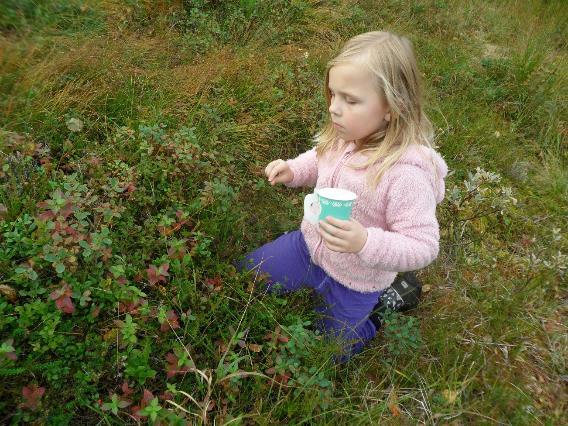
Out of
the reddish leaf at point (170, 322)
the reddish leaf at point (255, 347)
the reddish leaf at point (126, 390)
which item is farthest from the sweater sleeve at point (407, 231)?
the reddish leaf at point (126, 390)

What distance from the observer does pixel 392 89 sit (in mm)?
1998

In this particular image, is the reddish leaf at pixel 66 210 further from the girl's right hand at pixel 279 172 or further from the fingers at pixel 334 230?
the fingers at pixel 334 230

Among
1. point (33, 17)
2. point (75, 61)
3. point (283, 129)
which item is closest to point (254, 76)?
point (283, 129)

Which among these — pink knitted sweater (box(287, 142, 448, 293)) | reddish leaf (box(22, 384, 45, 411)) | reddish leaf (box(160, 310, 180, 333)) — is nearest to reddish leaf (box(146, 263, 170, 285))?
reddish leaf (box(160, 310, 180, 333))

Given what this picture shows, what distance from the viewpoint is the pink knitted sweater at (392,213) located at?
1946 mm

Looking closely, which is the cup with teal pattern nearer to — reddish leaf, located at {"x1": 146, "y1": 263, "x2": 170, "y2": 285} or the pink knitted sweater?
the pink knitted sweater

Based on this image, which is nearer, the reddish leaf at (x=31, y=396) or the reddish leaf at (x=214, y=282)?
the reddish leaf at (x=31, y=396)

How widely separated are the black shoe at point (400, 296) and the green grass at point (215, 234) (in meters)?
0.10

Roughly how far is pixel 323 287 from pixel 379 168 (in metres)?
0.79

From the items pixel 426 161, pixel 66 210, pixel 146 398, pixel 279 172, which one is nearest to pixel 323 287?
pixel 279 172

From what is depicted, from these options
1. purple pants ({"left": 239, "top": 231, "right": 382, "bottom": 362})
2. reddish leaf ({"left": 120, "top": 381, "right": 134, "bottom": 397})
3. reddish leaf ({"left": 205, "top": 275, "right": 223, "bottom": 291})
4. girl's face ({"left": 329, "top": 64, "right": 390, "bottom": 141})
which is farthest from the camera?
purple pants ({"left": 239, "top": 231, "right": 382, "bottom": 362})

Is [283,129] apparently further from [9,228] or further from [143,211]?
[9,228]

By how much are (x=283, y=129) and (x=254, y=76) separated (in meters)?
0.59

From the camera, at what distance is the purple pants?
7.99 ft
